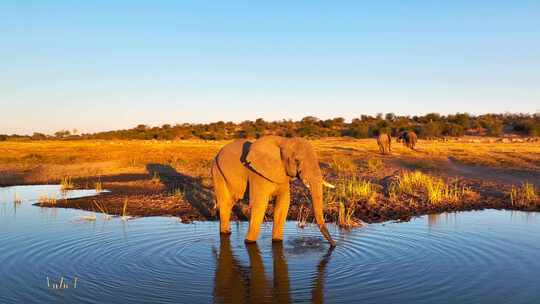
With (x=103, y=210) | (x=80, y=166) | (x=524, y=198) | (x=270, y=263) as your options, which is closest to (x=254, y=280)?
(x=270, y=263)

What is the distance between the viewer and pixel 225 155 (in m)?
10.9

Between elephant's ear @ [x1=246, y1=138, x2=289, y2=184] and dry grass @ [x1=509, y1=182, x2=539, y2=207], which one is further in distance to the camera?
dry grass @ [x1=509, y1=182, x2=539, y2=207]

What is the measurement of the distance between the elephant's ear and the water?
1.41m

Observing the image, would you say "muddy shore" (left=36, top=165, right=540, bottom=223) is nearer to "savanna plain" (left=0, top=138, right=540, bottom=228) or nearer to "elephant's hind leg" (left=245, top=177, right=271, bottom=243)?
"savanna plain" (left=0, top=138, right=540, bottom=228)

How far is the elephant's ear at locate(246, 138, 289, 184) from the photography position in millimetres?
9531

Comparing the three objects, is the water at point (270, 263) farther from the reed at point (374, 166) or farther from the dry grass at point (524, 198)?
the reed at point (374, 166)

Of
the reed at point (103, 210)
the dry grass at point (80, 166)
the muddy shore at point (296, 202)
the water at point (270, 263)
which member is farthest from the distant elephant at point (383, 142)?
the reed at point (103, 210)

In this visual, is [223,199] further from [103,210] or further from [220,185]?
[103,210]

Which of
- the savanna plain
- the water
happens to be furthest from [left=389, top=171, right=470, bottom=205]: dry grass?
the water

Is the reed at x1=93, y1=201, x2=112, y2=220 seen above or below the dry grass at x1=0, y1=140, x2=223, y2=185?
below

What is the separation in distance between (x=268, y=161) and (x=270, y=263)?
189 cm

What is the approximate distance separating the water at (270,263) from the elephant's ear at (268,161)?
141cm

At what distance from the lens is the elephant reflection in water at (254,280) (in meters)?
6.95

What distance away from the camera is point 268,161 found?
31.3 ft
